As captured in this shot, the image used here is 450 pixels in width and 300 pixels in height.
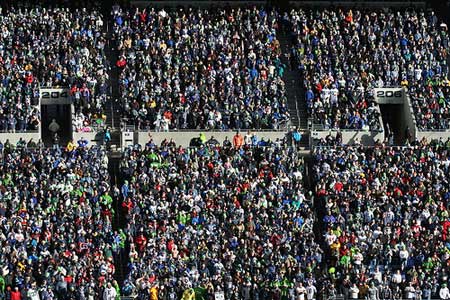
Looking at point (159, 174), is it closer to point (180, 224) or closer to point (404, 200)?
Answer: point (180, 224)

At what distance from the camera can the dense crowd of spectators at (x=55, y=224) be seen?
2948 inches

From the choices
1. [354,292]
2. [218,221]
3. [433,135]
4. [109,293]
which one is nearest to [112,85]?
[218,221]

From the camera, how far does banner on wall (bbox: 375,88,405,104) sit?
8844 cm

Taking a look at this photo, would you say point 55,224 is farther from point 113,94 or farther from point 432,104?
point 432,104

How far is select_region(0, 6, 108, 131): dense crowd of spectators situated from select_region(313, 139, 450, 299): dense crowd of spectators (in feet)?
31.6

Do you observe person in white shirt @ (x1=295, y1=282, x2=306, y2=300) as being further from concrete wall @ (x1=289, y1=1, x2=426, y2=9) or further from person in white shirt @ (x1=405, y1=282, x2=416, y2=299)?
concrete wall @ (x1=289, y1=1, x2=426, y2=9)

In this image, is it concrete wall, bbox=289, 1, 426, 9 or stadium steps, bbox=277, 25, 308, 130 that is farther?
concrete wall, bbox=289, 1, 426, 9

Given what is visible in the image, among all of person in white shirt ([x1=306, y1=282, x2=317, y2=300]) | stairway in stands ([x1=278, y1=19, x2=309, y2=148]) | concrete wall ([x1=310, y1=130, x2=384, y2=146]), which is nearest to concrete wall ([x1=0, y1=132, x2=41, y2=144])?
stairway in stands ([x1=278, y1=19, x2=309, y2=148])

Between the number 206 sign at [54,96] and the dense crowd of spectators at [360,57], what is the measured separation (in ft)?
32.0

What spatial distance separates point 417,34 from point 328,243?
16.2 meters

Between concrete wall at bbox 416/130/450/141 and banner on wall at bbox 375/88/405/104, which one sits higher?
banner on wall at bbox 375/88/405/104

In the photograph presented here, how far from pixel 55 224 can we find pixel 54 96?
10.1m

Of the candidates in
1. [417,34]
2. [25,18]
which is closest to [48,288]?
[25,18]

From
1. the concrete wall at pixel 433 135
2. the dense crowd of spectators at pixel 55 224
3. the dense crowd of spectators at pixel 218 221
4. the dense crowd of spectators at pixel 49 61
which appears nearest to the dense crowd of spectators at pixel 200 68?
the dense crowd of spectators at pixel 49 61
